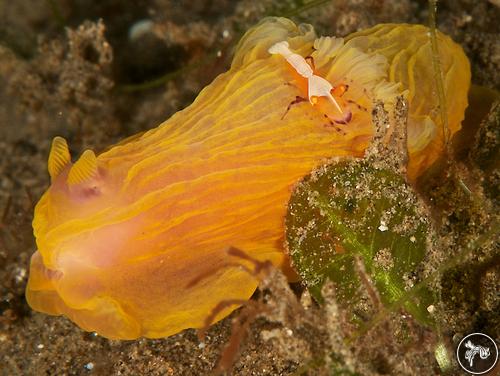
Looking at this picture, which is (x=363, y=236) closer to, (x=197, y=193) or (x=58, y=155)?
(x=197, y=193)

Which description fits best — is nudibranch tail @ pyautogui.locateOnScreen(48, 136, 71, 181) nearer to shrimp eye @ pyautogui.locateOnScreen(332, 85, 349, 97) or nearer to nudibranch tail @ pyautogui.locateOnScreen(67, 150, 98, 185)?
nudibranch tail @ pyautogui.locateOnScreen(67, 150, 98, 185)

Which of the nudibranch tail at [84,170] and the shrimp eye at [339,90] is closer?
the nudibranch tail at [84,170]

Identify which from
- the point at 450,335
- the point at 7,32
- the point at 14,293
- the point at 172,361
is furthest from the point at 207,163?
the point at 7,32

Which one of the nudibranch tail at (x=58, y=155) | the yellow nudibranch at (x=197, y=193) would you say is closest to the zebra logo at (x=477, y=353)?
the yellow nudibranch at (x=197, y=193)

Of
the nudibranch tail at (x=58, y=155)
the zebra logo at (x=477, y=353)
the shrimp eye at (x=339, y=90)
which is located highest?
the nudibranch tail at (x=58, y=155)

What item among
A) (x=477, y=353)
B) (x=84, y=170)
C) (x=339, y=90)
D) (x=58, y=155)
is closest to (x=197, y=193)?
(x=84, y=170)

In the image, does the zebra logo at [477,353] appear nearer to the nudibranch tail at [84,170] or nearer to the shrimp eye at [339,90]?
the shrimp eye at [339,90]

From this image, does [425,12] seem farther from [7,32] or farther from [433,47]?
[7,32]
